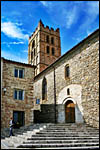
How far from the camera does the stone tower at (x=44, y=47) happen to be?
3647cm

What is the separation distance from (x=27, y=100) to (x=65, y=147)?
27.2ft

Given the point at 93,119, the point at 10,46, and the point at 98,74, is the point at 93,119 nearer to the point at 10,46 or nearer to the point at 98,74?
the point at 98,74

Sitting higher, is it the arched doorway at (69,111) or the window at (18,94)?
the window at (18,94)

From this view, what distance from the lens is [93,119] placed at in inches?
466

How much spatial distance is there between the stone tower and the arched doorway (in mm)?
20162

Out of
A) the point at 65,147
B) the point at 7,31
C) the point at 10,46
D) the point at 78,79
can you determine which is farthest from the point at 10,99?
the point at 7,31

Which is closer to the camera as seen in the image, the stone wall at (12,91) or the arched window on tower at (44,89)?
the stone wall at (12,91)

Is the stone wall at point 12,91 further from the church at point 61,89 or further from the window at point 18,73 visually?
the window at point 18,73

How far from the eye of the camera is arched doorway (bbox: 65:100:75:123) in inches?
580

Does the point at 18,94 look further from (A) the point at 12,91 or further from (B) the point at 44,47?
(B) the point at 44,47

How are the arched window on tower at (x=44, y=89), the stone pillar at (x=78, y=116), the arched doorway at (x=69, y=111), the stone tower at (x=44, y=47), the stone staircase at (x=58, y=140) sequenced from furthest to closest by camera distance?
the stone tower at (x=44, y=47) → the arched window on tower at (x=44, y=89) → the arched doorway at (x=69, y=111) → the stone pillar at (x=78, y=116) → the stone staircase at (x=58, y=140)

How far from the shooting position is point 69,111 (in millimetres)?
15086

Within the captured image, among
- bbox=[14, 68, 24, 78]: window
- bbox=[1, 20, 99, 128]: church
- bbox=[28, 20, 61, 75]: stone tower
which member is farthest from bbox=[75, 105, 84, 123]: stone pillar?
bbox=[28, 20, 61, 75]: stone tower

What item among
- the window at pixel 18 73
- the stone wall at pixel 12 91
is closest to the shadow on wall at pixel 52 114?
the stone wall at pixel 12 91
